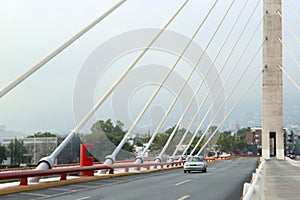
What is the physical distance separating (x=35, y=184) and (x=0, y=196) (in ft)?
11.0

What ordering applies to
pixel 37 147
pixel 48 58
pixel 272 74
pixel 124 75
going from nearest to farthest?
1. pixel 48 58
2. pixel 124 75
3. pixel 272 74
4. pixel 37 147

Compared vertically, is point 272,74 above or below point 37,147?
above

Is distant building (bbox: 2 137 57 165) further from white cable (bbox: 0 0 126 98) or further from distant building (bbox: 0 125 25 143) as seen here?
white cable (bbox: 0 0 126 98)

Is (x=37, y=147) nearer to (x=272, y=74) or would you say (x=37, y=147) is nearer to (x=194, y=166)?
(x=272, y=74)

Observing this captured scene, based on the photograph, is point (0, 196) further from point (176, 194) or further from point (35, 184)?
point (176, 194)

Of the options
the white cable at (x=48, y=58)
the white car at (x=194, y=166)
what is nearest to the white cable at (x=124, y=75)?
the white cable at (x=48, y=58)

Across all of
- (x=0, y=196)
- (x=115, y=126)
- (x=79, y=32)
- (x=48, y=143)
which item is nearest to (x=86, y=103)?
(x=79, y=32)

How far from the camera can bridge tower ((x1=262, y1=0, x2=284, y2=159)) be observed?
69562mm

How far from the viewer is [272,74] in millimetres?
69812

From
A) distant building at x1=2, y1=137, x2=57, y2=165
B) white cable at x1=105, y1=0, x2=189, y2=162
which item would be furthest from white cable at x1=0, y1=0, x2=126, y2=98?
distant building at x1=2, y1=137, x2=57, y2=165

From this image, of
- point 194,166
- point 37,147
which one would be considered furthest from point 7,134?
point 194,166

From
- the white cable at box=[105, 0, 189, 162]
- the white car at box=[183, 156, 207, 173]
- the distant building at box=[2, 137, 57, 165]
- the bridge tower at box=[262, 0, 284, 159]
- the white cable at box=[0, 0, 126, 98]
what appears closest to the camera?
the white cable at box=[0, 0, 126, 98]

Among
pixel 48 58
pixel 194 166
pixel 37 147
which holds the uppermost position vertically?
pixel 48 58

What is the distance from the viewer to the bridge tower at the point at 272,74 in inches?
2739
